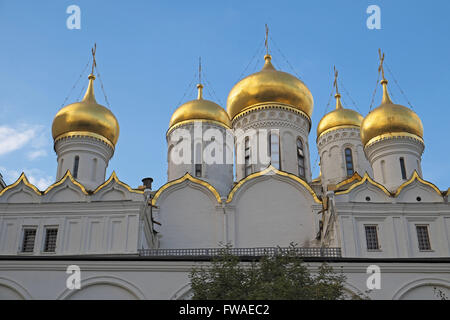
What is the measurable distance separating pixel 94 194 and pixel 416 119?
460 inches

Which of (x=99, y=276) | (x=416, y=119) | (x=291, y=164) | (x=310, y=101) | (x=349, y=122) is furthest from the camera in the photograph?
(x=349, y=122)

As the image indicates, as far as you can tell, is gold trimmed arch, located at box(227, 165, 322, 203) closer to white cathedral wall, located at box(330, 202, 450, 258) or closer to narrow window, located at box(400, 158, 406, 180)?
narrow window, located at box(400, 158, 406, 180)

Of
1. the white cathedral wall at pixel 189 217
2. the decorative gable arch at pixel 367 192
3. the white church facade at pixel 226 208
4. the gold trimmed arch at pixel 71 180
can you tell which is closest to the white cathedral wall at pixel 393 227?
the white church facade at pixel 226 208

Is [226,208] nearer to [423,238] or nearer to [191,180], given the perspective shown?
[191,180]

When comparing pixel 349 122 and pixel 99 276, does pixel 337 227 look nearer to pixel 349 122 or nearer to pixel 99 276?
pixel 99 276

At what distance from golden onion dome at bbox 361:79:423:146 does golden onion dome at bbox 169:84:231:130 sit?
751 cm

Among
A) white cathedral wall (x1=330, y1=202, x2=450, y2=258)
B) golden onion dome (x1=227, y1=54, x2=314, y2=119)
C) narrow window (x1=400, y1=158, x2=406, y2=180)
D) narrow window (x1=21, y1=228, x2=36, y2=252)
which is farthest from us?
golden onion dome (x1=227, y1=54, x2=314, y2=119)

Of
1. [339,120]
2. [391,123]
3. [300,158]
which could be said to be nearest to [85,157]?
[300,158]

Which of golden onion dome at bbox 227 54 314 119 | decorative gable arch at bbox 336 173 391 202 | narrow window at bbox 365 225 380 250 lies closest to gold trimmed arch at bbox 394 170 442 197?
decorative gable arch at bbox 336 173 391 202

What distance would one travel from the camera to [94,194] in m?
20.8

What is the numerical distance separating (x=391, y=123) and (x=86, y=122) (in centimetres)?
1115

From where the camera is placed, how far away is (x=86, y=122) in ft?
77.0

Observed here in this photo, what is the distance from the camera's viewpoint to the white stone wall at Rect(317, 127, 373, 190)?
29891 millimetres
